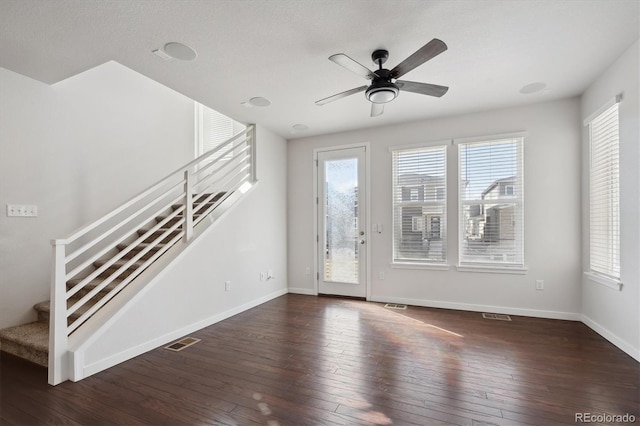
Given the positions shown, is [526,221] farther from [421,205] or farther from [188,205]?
[188,205]

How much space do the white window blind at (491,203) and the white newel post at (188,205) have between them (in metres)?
3.46

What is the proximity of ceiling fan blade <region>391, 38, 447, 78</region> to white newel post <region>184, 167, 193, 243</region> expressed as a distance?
7.77ft

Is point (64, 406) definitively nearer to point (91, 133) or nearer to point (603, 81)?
point (91, 133)

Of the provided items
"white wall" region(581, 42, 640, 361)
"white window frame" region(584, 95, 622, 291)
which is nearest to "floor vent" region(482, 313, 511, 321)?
"white wall" region(581, 42, 640, 361)

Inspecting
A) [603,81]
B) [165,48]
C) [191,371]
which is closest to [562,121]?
[603,81]

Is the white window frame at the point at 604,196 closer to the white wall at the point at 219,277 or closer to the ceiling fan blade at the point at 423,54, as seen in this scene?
the ceiling fan blade at the point at 423,54

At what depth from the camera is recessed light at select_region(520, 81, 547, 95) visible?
339cm

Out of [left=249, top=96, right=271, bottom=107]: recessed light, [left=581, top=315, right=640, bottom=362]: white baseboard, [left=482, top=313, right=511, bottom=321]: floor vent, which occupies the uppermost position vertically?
[left=249, top=96, right=271, bottom=107]: recessed light

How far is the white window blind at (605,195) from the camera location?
3020 mm

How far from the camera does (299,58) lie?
2816 mm

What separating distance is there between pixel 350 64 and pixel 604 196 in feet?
9.80

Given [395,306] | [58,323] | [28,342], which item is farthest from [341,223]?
[28,342]

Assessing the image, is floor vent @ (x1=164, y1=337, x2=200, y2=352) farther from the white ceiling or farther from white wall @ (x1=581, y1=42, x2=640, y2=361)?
white wall @ (x1=581, y1=42, x2=640, y2=361)

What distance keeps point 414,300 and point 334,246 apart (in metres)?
1.47
